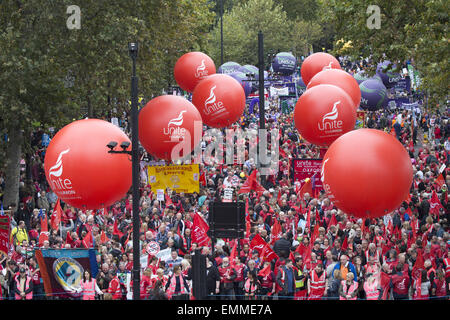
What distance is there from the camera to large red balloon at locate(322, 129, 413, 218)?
14781 millimetres

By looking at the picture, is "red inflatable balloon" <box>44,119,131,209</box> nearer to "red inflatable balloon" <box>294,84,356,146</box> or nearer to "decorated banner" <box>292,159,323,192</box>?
"red inflatable balloon" <box>294,84,356,146</box>

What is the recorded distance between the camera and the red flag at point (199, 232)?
19.4m

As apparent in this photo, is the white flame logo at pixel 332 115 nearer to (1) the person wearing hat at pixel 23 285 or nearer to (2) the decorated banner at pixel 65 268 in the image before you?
(2) the decorated banner at pixel 65 268

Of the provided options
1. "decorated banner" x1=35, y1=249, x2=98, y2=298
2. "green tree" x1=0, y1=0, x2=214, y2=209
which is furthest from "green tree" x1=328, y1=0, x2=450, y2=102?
"decorated banner" x1=35, y1=249, x2=98, y2=298

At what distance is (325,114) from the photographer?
68.4 feet

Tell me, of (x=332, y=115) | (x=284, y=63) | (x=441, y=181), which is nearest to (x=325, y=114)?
(x=332, y=115)

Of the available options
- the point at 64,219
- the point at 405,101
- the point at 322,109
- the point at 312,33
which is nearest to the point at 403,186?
the point at 322,109

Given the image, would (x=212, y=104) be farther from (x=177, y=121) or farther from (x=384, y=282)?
(x=384, y=282)

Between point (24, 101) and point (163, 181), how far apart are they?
650 cm

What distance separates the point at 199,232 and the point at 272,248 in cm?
188

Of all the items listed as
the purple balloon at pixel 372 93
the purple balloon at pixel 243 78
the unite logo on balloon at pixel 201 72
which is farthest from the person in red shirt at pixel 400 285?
the purple balloon at pixel 243 78

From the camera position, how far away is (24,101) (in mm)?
26016

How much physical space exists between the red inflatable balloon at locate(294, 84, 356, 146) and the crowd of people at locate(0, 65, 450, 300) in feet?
6.70

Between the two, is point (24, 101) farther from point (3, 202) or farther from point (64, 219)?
point (64, 219)
